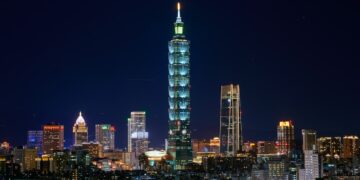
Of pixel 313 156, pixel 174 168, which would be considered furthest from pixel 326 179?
pixel 174 168

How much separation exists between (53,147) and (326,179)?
29.0 meters

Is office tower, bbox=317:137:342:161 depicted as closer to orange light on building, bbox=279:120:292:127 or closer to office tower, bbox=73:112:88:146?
orange light on building, bbox=279:120:292:127

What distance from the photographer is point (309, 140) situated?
2447 inches

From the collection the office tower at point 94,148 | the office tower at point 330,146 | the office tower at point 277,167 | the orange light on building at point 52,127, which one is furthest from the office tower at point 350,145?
the orange light on building at point 52,127

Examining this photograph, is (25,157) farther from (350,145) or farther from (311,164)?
(350,145)

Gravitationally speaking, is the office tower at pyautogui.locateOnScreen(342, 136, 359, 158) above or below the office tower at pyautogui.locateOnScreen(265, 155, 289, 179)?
above

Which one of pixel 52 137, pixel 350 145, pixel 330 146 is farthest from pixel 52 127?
pixel 350 145

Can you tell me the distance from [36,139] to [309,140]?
22.7m

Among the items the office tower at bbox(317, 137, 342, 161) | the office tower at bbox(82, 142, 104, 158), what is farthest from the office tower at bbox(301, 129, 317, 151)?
the office tower at bbox(82, 142, 104, 158)

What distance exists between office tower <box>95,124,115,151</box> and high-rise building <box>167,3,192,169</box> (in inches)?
579

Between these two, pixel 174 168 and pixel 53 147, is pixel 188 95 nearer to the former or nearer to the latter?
pixel 174 168

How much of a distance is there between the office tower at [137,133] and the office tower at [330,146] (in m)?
20.1

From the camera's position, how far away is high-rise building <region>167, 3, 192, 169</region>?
2313 inches

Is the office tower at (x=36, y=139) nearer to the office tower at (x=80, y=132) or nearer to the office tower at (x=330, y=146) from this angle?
the office tower at (x=80, y=132)
